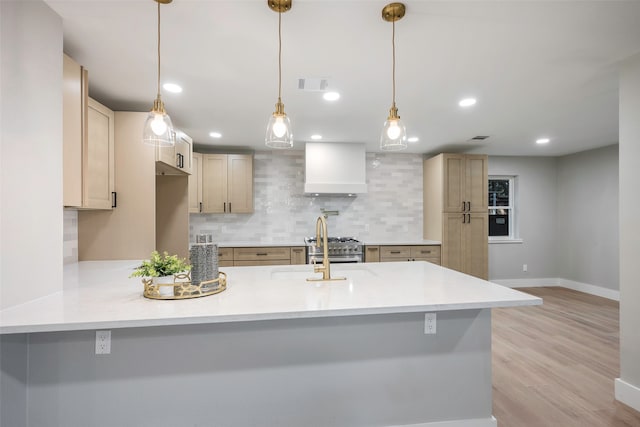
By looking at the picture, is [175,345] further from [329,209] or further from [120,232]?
[329,209]

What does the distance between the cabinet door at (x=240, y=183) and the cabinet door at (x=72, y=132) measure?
2634 millimetres

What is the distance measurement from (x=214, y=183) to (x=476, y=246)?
407 cm

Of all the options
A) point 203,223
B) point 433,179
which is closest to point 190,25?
point 203,223

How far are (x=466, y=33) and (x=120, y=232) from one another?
9.90ft

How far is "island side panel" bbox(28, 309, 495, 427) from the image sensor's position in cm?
149

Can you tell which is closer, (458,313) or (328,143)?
(458,313)

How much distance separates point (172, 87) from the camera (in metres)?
2.49

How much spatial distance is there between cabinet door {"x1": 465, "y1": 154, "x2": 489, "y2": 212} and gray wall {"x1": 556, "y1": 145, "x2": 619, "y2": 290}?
6.43 feet

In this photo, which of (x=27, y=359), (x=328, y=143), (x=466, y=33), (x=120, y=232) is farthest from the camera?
(x=328, y=143)

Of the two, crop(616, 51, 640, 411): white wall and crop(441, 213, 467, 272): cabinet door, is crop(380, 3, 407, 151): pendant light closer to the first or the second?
crop(616, 51, 640, 411): white wall

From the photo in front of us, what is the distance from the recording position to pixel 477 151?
510 cm

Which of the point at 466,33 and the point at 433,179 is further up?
the point at 466,33

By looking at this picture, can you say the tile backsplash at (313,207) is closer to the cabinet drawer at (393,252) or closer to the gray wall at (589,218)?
the cabinet drawer at (393,252)

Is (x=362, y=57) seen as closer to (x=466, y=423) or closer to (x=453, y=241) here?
(x=466, y=423)
